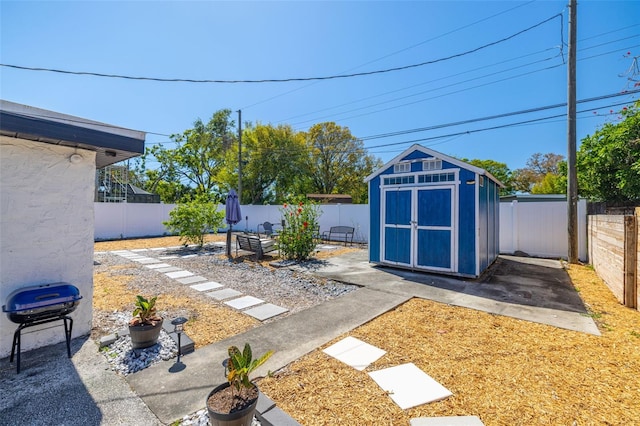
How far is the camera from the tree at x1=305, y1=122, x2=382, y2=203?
23.8 metres

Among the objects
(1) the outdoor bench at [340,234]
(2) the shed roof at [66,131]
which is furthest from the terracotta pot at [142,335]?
(1) the outdoor bench at [340,234]

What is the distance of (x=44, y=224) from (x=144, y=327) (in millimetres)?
1575

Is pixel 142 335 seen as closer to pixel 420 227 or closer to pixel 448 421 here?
pixel 448 421

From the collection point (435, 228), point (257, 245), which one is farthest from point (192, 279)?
point (435, 228)

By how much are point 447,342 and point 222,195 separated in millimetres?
22457

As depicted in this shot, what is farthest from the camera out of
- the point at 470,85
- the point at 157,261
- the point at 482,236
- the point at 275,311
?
the point at 470,85

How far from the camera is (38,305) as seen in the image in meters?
2.51

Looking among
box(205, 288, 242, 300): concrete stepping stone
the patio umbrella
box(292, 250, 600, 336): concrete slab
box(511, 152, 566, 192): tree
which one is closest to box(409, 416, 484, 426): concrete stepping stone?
box(292, 250, 600, 336): concrete slab

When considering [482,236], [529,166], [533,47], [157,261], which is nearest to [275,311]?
[482,236]

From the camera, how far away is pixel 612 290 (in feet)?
15.9

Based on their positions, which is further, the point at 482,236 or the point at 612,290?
the point at 482,236

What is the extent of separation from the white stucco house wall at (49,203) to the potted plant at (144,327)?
2.81ft

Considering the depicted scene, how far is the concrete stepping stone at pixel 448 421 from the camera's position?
6.02 feet

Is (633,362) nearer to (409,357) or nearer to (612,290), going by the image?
(409,357)
